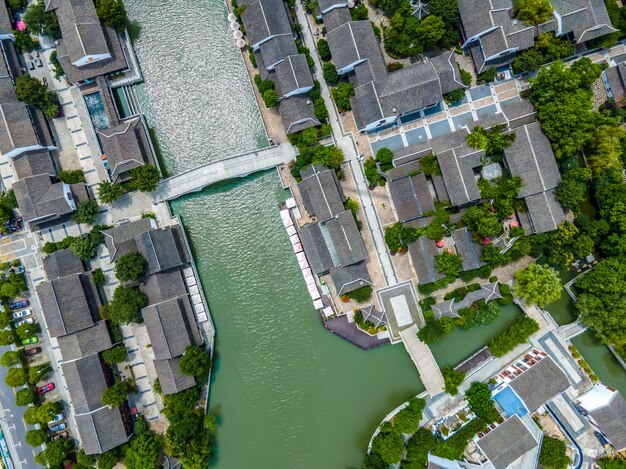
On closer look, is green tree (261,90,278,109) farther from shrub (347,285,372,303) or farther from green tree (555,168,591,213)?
green tree (555,168,591,213)

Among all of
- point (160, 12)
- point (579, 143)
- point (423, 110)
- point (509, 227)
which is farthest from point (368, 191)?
point (160, 12)

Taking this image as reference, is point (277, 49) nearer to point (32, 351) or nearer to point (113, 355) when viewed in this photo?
point (113, 355)

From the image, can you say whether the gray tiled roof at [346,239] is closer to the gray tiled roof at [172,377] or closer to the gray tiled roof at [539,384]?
the gray tiled roof at [539,384]

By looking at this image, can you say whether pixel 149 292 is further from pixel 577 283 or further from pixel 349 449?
pixel 577 283

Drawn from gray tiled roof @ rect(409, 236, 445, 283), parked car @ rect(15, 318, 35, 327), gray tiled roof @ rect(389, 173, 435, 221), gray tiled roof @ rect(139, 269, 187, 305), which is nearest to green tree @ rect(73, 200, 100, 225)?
gray tiled roof @ rect(139, 269, 187, 305)

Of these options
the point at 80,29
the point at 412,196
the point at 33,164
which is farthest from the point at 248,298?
the point at 80,29
